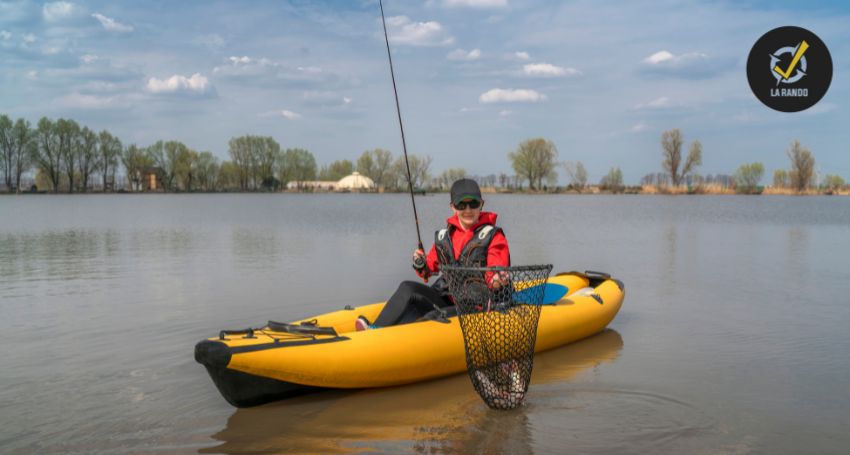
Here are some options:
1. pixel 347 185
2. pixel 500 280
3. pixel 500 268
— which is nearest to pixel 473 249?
pixel 500 280

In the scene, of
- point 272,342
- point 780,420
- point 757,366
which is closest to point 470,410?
point 272,342

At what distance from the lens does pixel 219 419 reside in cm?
466

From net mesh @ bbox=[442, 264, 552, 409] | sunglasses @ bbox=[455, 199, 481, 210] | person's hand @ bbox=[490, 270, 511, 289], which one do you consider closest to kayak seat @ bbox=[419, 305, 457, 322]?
net mesh @ bbox=[442, 264, 552, 409]

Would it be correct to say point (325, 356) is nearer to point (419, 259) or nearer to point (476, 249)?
point (419, 259)

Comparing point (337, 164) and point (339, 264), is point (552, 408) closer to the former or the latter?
point (339, 264)

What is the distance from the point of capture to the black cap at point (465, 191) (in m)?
5.34

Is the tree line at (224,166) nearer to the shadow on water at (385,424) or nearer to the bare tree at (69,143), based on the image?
the bare tree at (69,143)

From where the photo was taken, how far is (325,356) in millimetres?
4812

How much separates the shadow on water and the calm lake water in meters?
0.02

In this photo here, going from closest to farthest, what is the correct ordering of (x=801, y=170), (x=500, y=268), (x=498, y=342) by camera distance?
(x=500, y=268), (x=498, y=342), (x=801, y=170)

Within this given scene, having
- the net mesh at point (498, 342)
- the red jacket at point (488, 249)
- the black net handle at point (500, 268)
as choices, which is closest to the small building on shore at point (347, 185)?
the red jacket at point (488, 249)

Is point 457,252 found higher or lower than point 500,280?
higher

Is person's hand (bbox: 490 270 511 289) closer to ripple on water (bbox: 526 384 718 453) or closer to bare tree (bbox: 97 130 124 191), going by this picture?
ripple on water (bbox: 526 384 718 453)

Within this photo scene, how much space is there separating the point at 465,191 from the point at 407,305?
1.08m
